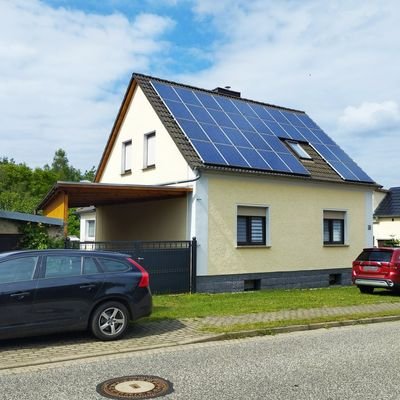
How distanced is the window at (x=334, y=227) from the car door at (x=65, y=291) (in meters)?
12.6

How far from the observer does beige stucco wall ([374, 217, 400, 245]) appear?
112ft

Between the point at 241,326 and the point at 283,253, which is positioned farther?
the point at 283,253

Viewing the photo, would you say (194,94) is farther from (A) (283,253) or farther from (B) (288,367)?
(B) (288,367)

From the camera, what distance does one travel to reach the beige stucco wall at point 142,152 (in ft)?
55.4

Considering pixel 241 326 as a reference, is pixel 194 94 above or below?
above

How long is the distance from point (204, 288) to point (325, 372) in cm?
910

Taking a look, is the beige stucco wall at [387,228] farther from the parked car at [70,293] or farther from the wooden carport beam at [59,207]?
the parked car at [70,293]

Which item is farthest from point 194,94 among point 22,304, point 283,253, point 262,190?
point 22,304

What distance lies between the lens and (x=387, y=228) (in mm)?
34750

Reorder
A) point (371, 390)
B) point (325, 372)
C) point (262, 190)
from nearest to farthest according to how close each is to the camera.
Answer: point (371, 390) < point (325, 372) < point (262, 190)

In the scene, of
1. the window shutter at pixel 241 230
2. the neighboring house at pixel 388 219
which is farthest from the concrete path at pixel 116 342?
the neighboring house at pixel 388 219

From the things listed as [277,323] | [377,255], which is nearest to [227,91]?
[377,255]

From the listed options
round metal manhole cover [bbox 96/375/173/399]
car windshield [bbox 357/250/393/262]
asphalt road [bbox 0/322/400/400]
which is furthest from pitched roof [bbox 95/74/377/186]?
round metal manhole cover [bbox 96/375/173/399]

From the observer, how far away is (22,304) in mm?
7754
